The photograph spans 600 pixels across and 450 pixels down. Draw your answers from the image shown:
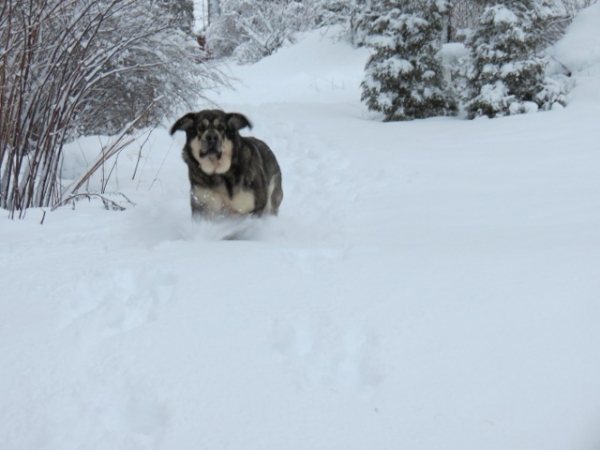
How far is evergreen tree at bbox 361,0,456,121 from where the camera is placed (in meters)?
9.80

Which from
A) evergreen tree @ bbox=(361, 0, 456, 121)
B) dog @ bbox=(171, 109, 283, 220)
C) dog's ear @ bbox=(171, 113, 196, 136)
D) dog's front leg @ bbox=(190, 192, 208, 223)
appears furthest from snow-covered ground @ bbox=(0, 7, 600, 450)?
evergreen tree @ bbox=(361, 0, 456, 121)

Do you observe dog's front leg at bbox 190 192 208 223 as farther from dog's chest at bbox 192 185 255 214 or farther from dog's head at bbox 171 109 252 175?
dog's head at bbox 171 109 252 175

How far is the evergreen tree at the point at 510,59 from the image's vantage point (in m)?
8.95

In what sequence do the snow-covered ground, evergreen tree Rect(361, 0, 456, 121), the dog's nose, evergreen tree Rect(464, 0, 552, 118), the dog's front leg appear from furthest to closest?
evergreen tree Rect(361, 0, 456, 121), evergreen tree Rect(464, 0, 552, 118), the dog's front leg, the dog's nose, the snow-covered ground

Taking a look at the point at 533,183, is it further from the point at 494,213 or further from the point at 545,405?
the point at 545,405

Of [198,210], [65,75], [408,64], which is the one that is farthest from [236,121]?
[408,64]

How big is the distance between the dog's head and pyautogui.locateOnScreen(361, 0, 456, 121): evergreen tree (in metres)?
5.99

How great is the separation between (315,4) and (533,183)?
1798 centimetres

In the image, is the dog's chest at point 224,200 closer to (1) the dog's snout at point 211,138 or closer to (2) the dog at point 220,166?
(2) the dog at point 220,166

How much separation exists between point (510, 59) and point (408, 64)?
63.5 inches

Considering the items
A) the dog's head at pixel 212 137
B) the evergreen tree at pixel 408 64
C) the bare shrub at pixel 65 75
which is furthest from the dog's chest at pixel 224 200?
the evergreen tree at pixel 408 64

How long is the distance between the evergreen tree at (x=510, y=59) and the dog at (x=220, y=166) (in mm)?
5818

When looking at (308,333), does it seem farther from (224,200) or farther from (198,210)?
(198,210)

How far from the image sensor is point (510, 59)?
360 inches
